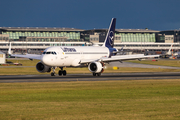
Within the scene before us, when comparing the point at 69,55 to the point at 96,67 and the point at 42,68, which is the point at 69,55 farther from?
the point at 42,68

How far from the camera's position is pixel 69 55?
53.3 meters

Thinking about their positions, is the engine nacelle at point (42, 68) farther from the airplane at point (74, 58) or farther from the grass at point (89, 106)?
the grass at point (89, 106)

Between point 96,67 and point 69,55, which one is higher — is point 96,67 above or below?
below

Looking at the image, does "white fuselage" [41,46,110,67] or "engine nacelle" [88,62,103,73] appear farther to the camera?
"engine nacelle" [88,62,103,73]

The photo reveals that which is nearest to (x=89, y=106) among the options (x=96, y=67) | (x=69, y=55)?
(x=96, y=67)

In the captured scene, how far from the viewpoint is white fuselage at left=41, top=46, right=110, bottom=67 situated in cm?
5028

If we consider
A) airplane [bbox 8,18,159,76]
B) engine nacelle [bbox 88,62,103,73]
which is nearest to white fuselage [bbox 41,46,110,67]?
airplane [bbox 8,18,159,76]

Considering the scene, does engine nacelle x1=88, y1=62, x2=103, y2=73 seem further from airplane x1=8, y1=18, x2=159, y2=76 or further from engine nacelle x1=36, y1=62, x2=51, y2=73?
engine nacelle x1=36, y1=62, x2=51, y2=73

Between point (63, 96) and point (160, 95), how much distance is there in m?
8.08

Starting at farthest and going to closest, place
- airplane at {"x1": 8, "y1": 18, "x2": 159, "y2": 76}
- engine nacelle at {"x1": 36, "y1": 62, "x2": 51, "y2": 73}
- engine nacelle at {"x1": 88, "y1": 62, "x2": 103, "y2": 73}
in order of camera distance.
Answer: engine nacelle at {"x1": 36, "y1": 62, "x2": 51, "y2": 73}, engine nacelle at {"x1": 88, "y1": 62, "x2": 103, "y2": 73}, airplane at {"x1": 8, "y1": 18, "x2": 159, "y2": 76}

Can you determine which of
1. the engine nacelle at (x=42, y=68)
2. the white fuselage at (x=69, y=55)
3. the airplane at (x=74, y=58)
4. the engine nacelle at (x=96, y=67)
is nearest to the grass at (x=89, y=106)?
the white fuselage at (x=69, y=55)

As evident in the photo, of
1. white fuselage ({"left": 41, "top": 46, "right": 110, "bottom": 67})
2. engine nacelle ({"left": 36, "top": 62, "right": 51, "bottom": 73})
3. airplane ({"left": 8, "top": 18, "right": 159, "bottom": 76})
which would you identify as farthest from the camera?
engine nacelle ({"left": 36, "top": 62, "right": 51, "bottom": 73})

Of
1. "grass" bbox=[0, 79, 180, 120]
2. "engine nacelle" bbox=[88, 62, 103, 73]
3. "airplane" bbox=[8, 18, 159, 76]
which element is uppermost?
"airplane" bbox=[8, 18, 159, 76]

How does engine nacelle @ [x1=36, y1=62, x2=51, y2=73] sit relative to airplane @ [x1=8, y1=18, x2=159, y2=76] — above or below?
below
